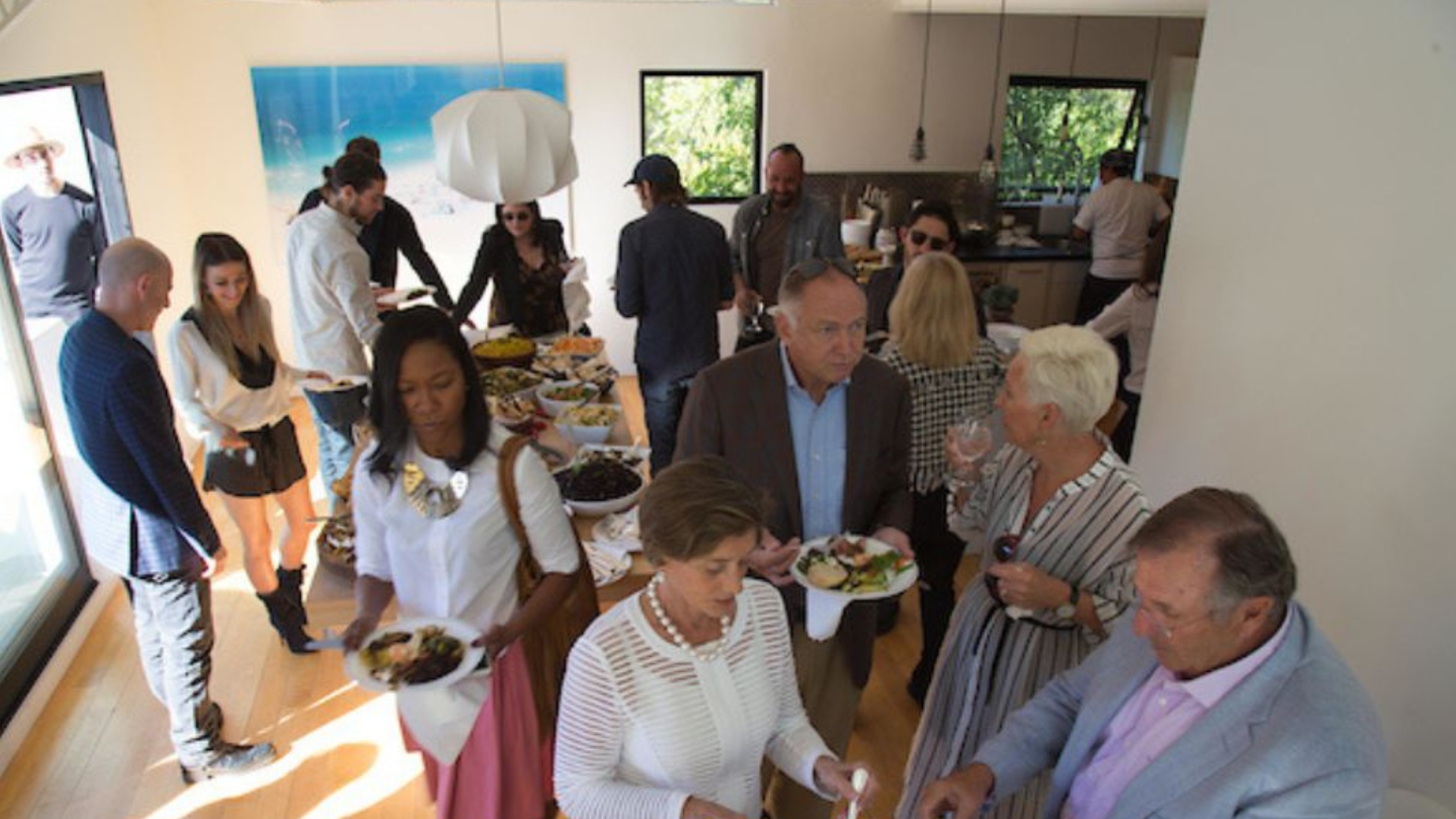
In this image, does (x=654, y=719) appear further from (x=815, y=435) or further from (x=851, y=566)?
(x=815, y=435)

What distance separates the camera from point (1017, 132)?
7355mm

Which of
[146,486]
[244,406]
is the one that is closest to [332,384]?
[244,406]

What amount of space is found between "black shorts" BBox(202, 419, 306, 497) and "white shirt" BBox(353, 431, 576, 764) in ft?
5.31

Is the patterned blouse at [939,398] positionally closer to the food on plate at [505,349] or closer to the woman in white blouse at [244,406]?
the food on plate at [505,349]

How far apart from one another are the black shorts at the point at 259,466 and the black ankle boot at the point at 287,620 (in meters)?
0.49


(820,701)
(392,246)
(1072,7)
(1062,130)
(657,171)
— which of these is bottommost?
(820,701)

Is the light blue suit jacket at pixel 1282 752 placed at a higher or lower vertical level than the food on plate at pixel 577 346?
higher

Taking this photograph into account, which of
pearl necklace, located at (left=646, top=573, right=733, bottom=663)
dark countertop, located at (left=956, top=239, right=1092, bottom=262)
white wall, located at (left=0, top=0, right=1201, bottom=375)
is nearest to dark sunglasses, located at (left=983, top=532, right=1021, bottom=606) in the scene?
pearl necklace, located at (left=646, top=573, right=733, bottom=663)

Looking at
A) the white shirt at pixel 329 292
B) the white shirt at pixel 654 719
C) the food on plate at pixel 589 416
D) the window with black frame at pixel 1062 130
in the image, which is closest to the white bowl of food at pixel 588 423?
the food on plate at pixel 589 416

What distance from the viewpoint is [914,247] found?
4.07 metres

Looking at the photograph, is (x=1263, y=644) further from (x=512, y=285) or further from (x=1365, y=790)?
(x=512, y=285)

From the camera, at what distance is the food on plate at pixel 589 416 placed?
343 cm

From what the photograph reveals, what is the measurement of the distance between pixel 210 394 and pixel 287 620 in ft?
3.47

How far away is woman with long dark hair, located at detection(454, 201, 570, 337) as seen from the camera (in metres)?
4.40
